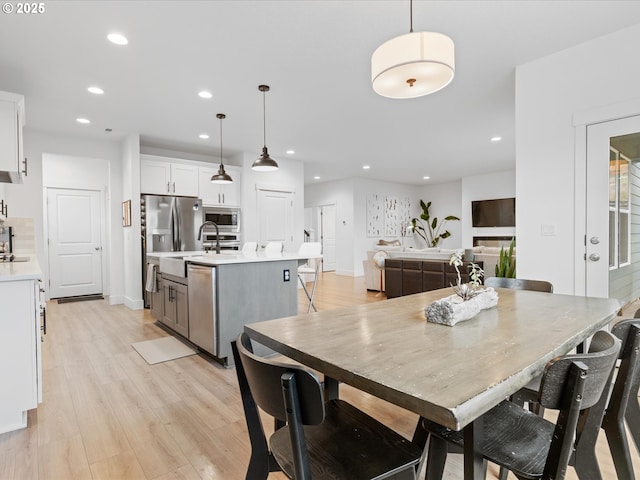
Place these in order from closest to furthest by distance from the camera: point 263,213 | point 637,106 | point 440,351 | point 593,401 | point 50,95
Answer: point 593,401
point 440,351
point 637,106
point 50,95
point 263,213

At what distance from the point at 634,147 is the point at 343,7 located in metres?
2.41

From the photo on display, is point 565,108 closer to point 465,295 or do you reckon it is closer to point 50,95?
point 465,295

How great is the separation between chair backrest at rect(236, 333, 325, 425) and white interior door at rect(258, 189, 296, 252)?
582cm

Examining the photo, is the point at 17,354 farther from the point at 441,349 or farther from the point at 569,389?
the point at 569,389

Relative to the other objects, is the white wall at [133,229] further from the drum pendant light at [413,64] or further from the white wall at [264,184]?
the drum pendant light at [413,64]

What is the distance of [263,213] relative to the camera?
662 centimetres

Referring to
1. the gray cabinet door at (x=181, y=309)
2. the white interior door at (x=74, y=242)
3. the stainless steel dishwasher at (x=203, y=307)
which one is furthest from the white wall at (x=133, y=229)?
the stainless steel dishwasher at (x=203, y=307)

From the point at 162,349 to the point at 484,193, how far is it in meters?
8.54

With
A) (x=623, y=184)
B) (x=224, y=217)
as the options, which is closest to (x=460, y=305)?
(x=623, y=184)

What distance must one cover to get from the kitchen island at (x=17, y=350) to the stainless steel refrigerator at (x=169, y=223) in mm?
3263

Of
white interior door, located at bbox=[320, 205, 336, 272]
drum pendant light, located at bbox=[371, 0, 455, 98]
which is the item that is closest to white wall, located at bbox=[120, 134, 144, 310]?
drum pendant light, located at bbox=[371, 0, 455, 98]

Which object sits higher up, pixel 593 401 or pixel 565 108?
pixel 565 108

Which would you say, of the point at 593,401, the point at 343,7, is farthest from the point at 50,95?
the point at 593,401

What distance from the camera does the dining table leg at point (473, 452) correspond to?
3.01 ft
